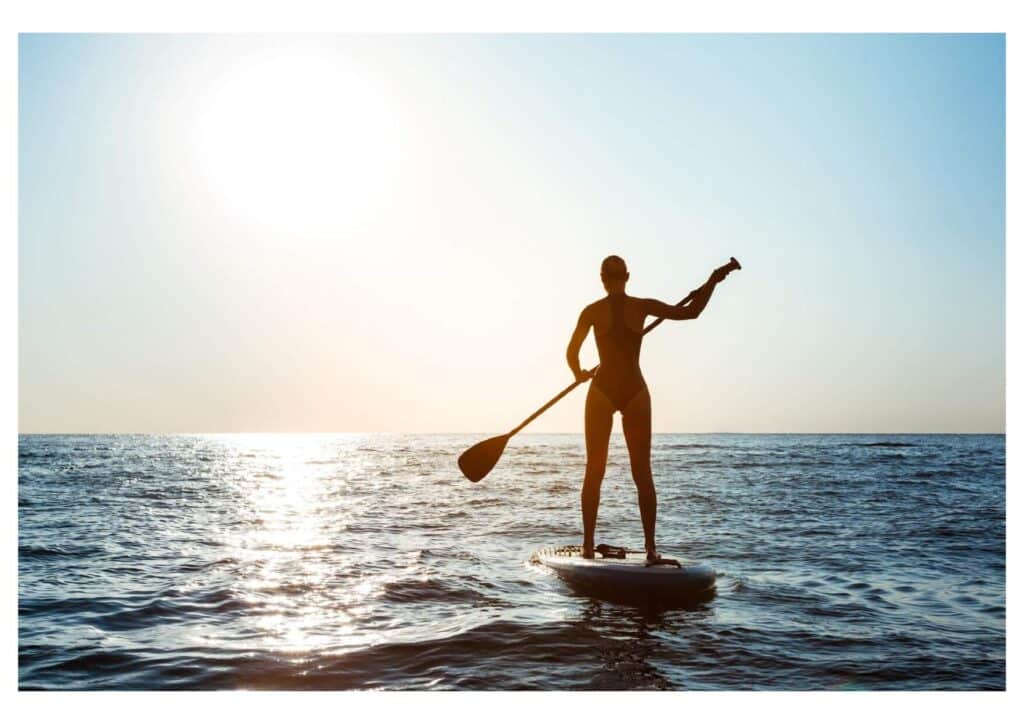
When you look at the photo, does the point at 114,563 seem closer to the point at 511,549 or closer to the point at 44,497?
the point at 511,549

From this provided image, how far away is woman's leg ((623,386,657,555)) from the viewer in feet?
24.7

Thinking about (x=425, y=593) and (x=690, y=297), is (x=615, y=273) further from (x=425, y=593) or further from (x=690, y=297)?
(x=425, y=593)

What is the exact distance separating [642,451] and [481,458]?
90.3 inches

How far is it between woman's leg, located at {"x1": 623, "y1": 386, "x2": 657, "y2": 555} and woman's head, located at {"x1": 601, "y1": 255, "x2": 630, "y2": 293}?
99 cm

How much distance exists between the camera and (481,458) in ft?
30.5

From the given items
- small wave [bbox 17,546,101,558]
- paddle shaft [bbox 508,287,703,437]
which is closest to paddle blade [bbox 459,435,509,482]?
paddle shaft [bbox 508,287,703,437]

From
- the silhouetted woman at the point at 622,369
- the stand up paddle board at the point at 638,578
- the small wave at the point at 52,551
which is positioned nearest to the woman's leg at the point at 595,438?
the silhouetted woman at the point at 622,369

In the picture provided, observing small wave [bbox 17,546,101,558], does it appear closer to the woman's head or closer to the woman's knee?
the woman's knee

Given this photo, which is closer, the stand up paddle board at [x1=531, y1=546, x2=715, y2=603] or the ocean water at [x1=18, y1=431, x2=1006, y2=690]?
the ocean water at [x1=18, y1=431, x2=1006, y2=690]

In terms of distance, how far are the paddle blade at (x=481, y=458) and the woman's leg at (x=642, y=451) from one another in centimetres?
193

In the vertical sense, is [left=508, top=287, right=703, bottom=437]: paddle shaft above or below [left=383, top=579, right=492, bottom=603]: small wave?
above

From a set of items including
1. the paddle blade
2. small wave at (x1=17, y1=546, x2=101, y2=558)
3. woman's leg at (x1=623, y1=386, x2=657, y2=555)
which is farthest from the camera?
small wave at (x1=17, y1=546, x2=101, y2=558)

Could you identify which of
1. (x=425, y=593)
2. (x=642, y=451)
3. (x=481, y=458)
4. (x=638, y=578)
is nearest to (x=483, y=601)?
(x=425, y=593)
